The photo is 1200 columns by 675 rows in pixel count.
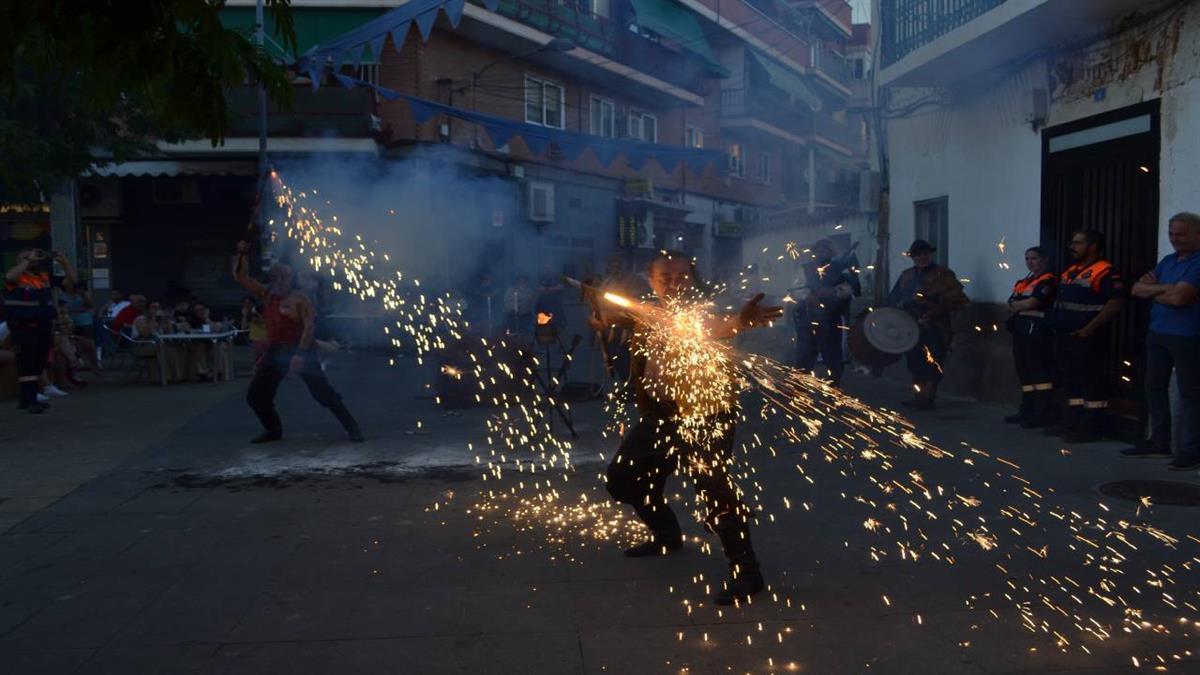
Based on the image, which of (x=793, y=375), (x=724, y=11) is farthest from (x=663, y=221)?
(x=793, y=375)

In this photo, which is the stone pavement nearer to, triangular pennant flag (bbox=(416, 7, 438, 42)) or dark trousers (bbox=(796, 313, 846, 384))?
dark trousers (bbox=(796, 313, 846, 384))

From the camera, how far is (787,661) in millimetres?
3768

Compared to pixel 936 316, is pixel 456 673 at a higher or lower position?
lower

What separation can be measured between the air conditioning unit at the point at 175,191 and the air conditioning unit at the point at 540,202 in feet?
21.5

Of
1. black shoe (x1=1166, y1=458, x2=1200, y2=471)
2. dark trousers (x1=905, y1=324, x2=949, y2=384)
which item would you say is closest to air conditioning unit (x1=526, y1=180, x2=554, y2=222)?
dark trousers (x1=905, y1=324, x2=949, y2=384)

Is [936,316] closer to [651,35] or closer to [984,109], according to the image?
[984,109]

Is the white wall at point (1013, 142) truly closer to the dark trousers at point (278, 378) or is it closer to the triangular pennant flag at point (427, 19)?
the triangular pennant flag at point (427, 19)

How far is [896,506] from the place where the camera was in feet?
20.1

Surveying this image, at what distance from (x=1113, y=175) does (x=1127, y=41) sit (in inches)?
43.5

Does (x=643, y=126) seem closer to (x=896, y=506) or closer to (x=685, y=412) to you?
(x=896, y=506)

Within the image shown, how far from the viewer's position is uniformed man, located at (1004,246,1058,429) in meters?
8.77

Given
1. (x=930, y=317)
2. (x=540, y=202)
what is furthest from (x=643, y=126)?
(x=930, y=317)

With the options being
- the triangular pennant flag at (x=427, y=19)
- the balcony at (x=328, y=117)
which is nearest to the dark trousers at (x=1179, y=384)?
the triangular pennant flag at (x=427, y=19)

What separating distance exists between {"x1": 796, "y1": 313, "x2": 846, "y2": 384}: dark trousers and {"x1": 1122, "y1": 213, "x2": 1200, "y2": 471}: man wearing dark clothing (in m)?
3.89
